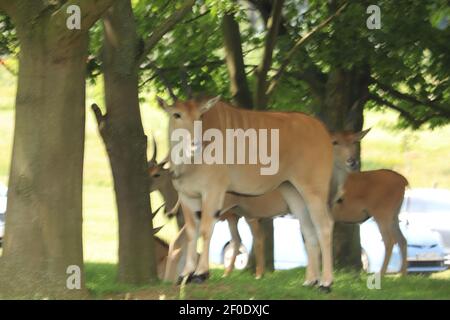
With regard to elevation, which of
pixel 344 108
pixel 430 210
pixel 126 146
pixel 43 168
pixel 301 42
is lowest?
pixel 43 168

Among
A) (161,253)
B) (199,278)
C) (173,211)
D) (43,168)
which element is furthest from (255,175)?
(161,253)

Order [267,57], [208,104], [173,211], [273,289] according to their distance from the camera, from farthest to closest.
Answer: [267,57] < [173,211] < [208,104] < [273,289]

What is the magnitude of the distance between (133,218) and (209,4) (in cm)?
449

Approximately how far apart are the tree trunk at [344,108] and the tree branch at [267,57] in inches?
66.4

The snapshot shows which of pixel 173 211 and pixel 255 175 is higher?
pixel 255 175

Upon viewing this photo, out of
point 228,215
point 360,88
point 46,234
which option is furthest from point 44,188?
point 360,88

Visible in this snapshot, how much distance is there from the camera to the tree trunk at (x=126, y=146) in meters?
12.7

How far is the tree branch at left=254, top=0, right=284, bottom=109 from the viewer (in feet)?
53.3

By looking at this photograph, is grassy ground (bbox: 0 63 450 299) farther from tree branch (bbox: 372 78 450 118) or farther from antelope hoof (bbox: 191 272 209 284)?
tree branch (bbox: 372 78 450 118)

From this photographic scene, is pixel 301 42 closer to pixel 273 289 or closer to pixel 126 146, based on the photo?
pixel 126 146

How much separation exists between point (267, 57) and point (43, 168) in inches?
238

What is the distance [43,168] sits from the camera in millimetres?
10836

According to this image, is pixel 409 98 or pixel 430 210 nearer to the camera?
pixel 409 98
